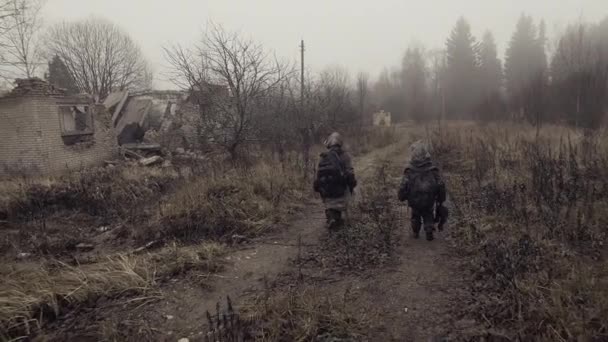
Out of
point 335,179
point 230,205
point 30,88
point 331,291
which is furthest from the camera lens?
point 30,88

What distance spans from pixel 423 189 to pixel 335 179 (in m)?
1.31

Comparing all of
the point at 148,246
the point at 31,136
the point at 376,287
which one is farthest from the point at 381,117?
the point at 376,287

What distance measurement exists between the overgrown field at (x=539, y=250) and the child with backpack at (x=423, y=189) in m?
0.47

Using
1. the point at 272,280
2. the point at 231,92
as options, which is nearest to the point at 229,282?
the point at 272,280

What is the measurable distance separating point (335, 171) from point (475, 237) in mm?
2131

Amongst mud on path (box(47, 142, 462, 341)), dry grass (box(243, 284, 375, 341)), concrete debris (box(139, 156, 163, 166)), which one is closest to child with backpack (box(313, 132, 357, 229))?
mud on path (box(47, 142, 462, 341))

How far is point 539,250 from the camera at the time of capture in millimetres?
3855

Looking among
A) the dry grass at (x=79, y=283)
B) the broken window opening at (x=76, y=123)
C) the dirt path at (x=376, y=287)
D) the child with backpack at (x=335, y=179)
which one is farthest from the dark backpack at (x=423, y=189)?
the broken window opening at (x=76, y=123)

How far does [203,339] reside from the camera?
306 cm

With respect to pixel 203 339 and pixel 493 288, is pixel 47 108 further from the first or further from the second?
pixel 493 288

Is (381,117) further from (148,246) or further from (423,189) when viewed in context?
(148,246)

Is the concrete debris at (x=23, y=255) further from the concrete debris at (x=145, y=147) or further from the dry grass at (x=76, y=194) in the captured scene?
the concrete debris at (x=145, y=147)

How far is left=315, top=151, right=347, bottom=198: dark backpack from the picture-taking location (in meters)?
5.42

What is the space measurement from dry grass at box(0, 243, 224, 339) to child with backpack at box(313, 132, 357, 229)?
1818 mm
